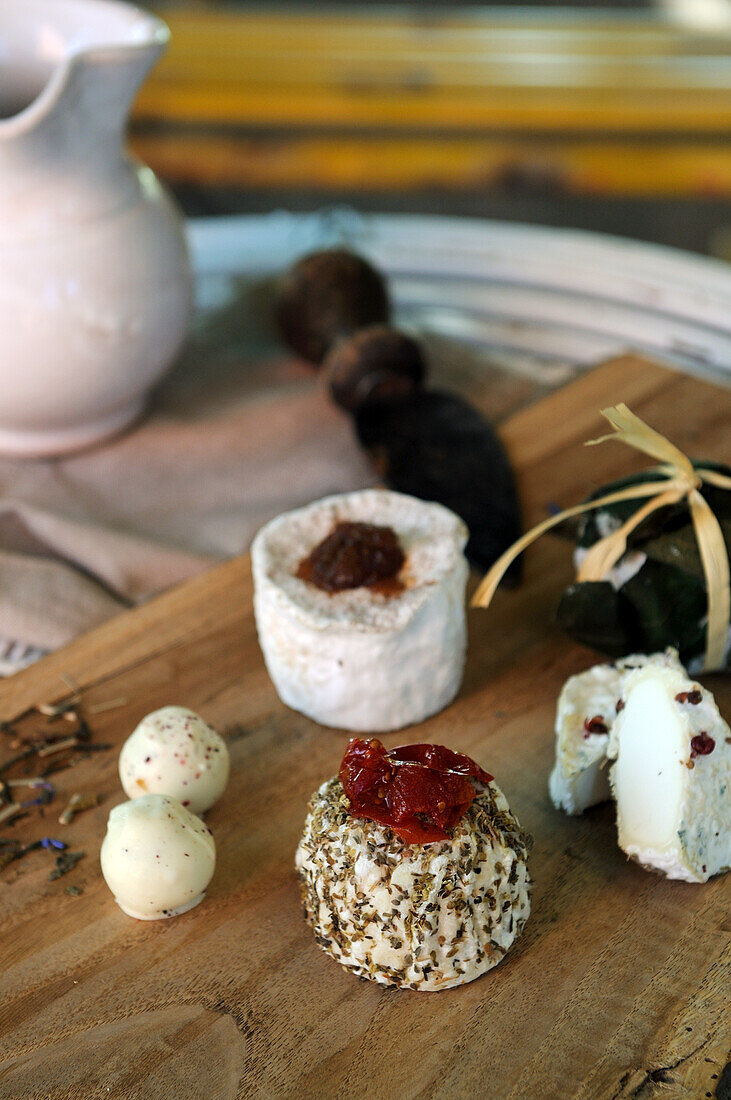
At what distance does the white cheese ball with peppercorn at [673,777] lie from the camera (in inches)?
48.9

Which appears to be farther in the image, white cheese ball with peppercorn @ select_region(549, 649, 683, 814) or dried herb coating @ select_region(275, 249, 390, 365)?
dried herb coating @ select_region(275, 249, 390, 365)

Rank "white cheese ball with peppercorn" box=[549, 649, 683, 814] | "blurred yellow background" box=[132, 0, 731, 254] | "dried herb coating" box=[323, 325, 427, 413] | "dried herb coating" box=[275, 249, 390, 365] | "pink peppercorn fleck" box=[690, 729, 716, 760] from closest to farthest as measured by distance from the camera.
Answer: "pink peppercorn fleck" box=[690, 729, 716, 760] < "white cheese ball with peppercorn" box=[549, 649, 683, 814] < "dried herb coating" box=[323, 325, 427, 413] < "dried herb coating" box=[275, 249, 390, 365] < "blurred yellow background" box=[132, 0, 731, 254]

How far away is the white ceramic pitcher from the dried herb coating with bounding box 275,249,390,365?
11.9 inches

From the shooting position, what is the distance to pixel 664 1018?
3.80 feet

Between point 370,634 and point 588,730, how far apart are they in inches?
11.6

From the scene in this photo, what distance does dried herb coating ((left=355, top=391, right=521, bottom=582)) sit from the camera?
1.84 m

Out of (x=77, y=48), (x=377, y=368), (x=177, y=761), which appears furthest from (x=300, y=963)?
(x=77, y=48)

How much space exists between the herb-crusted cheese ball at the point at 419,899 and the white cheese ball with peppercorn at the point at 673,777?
0.16 metres

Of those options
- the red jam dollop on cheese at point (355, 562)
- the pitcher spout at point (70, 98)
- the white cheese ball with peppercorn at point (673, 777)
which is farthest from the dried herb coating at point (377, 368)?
the white cheese ball with peppercorn at point (673, 777)

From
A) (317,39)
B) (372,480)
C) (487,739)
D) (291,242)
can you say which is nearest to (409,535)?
(487,739)

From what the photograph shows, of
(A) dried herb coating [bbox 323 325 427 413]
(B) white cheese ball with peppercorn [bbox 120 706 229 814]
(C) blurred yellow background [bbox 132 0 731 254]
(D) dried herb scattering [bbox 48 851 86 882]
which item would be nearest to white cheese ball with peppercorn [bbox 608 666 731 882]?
(B) white cheese ball with peppercorn [bbox 120 706 229 814]

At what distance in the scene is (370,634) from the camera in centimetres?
144

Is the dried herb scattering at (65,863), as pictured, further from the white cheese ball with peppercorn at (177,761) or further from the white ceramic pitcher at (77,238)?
the white ceramic pitcher at (77,238)

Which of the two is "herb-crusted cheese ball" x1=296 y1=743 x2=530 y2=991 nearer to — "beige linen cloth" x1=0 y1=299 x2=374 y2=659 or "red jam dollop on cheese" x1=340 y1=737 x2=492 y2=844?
"red jam dollop on cheese" x1=340 y1=737 x2=492 y2=844
